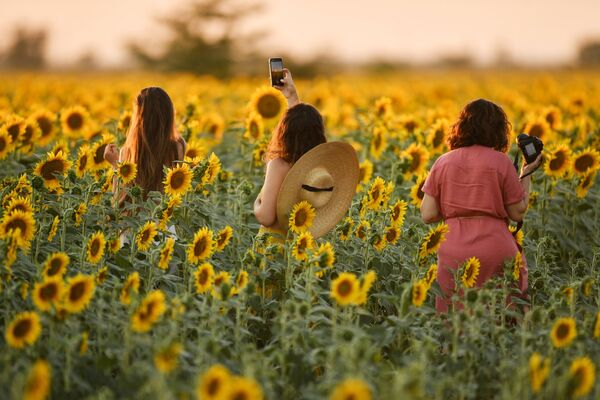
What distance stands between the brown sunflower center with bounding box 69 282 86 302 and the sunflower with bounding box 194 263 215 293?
1.63 ft

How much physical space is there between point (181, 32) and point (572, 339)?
19.9 m

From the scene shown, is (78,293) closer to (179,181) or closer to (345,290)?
(345,290)

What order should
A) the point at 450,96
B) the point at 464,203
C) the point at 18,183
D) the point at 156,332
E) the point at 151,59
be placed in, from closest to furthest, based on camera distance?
→ the point at 156,332 < the point at 464,203 < the point at 18,183 < the point at 450,96 < the point at 151,59

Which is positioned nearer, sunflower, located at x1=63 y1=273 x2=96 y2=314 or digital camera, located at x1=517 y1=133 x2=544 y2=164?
sunflower, located at x1=63 y1=273 x2=96 y2=314

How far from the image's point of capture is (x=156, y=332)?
3369mm

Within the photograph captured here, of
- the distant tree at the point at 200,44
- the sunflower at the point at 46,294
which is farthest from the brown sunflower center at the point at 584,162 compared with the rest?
the distant tree at the point at 200,44

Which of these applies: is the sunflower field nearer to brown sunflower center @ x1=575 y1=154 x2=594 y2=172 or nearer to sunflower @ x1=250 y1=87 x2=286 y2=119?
brown sunflower center @ x1=575 y1=154 x2=594 y2=172

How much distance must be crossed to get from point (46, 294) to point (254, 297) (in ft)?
3.66

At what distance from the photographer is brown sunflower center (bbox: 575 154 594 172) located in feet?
17.5

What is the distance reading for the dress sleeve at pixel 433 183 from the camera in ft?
13.7

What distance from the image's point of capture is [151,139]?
4.81 m

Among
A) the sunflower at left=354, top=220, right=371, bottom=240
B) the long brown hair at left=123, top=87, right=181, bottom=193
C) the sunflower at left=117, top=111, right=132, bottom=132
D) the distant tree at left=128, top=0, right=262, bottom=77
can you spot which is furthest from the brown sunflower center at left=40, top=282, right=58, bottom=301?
the distant tree at left=128, top=0, right=262, bottom=77

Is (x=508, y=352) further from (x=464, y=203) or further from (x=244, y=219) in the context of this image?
(x=244, y=219)

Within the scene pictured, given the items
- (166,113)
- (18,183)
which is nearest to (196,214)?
(166,113)
